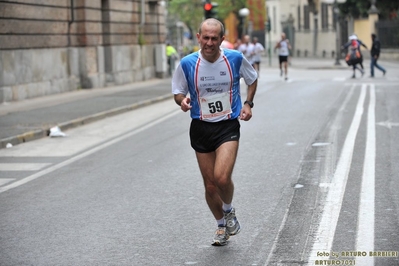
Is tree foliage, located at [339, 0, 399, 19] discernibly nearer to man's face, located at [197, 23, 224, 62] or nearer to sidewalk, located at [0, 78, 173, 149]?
sidewalk, located at [0, 78, 173, 149]

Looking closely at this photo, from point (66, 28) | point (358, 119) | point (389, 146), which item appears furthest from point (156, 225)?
point (66, 28)

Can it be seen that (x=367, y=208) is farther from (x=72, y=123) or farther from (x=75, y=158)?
(x=72, y=123)

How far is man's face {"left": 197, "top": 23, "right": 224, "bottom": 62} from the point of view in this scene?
22.9 ft

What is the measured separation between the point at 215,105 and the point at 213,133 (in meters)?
0.22

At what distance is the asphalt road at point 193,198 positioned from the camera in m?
7.07

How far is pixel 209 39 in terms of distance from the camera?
7016 mm

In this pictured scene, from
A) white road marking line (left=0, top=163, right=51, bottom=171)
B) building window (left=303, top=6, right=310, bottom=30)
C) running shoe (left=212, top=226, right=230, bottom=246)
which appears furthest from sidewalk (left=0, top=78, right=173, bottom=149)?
building window (left=303, top=6, right=310, bottom=30)

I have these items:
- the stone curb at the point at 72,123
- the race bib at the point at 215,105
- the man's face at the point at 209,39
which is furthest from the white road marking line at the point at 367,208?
the stone curb at the point at 72,123

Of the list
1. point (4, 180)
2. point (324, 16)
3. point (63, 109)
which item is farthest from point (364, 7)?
point (4, 180)

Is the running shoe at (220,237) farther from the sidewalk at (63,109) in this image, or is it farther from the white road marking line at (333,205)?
the sidewalk at (63,109)

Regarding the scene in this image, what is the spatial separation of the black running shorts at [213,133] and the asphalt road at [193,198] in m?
0.78

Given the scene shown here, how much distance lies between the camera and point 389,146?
13367 mm

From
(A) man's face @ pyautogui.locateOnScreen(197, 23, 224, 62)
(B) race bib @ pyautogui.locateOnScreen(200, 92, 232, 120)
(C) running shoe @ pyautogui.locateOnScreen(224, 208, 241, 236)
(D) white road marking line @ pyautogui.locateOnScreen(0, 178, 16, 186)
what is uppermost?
(A) man's face @ pyautogui.locateOnScreen(197, 23, 224, 62)

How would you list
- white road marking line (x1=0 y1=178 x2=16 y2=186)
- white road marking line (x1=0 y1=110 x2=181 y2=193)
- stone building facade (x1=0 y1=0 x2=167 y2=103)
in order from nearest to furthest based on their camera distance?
white road marking line (x1=0 y1=110 x2=181 y2=193) → white road marking line (x1=0 y1=178 x2=16 y2=186) → stone building facade (x1=0 y1=0 x2=167 y2=103)
